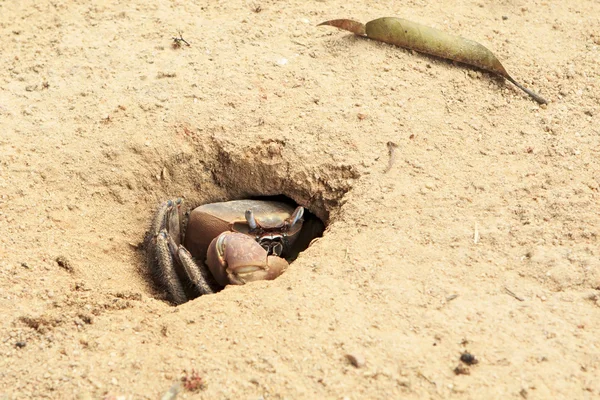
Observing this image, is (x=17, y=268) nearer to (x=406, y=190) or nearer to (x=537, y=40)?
(x=406, y=190)

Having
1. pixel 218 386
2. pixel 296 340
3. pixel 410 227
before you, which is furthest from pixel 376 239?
pixel 218 386

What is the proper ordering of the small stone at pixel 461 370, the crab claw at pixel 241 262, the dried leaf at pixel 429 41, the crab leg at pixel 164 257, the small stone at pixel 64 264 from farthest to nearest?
1. the dried leaf at pixel 429 41
2. the crab leg at pixel 164 257
3. the crab claw at pixel 241 262
4. the small stone at pixel 64 264
5. the small stone at pixel 461 370

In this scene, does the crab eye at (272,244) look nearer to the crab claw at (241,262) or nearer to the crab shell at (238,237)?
the crab shell at (238,237)

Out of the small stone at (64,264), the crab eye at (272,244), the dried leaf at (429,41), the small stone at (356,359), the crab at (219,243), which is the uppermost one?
the dried leaf at (429,41)

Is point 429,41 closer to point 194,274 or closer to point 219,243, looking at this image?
point 219,243

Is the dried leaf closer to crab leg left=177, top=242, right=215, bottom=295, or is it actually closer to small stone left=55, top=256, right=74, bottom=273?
crab leg left=177, top=242, right=215, bottom=295

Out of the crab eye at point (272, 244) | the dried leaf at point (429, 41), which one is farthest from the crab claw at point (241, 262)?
the dried leaf at point (429, 41)
